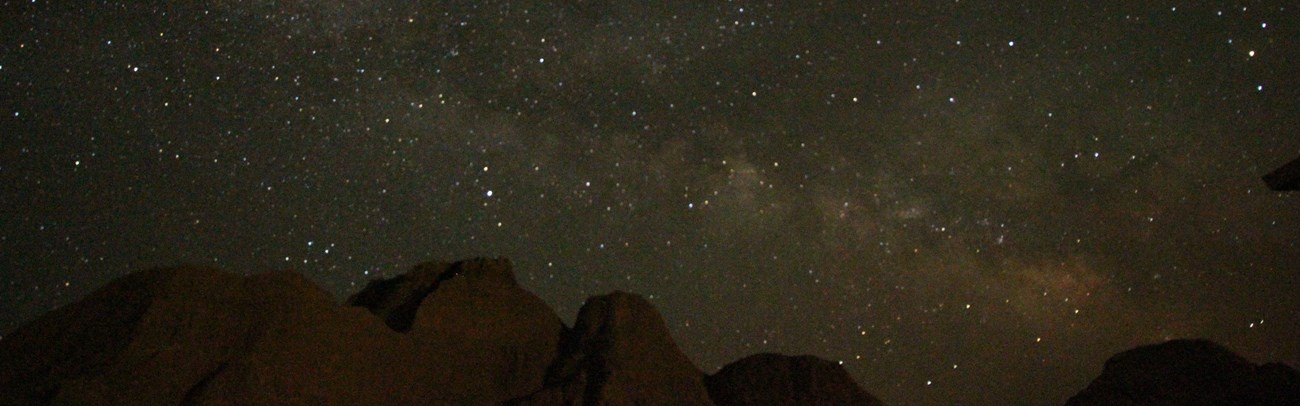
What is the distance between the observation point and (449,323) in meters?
19.5

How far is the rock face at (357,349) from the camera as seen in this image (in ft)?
47.8

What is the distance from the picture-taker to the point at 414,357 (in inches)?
709

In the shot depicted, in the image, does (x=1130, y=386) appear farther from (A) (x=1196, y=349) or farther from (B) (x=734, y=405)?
(B) (x=734, y=405)

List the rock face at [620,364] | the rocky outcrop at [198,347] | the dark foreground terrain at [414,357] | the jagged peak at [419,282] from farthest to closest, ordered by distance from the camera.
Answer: the jagged peak at [419,282] < the rock face at [620,364] < the dark foreground terrain at [414,357] < the rocky outcrop at [198,347]

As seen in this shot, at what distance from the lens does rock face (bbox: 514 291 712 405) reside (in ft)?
59.6

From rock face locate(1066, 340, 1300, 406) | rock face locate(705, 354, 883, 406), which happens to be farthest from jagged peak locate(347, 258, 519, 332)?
rock face locate(1066, 340, 1300, 406)

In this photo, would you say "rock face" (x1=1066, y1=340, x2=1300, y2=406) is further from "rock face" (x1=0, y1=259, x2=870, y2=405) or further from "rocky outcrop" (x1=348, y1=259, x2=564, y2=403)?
"rocky outcrop" (x1=348, y1=259, x2=564, y2=403)

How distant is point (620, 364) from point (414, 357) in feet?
13.5

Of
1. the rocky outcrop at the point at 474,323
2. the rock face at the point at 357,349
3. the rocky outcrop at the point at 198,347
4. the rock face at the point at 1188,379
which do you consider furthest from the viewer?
the rock face at the point at 1188,379

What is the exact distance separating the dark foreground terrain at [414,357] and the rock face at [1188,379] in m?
0.04

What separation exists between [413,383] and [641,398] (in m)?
4.46

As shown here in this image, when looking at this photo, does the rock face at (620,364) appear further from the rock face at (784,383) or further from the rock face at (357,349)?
the rock face at (784,383)

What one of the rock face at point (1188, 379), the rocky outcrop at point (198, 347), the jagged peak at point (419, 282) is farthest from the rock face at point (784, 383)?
the rocky outcrop at point (198, 347)

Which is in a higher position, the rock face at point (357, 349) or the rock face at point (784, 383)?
the rock face at point (357, 349)
